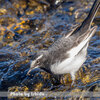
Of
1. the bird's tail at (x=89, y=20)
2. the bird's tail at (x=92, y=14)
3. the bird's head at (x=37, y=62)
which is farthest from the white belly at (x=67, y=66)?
the bird's tail at (x=92, y=14)

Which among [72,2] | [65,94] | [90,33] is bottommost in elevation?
[65,94]

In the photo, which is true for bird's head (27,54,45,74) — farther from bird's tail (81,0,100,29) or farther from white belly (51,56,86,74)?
bird's tail (81,0,100,29)

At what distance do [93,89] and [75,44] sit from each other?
136cm

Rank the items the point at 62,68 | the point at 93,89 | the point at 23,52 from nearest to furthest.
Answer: the point at 93,89 → the point at 62,68 → the point at 23,52

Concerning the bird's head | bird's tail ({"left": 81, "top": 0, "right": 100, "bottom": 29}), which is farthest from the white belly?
bird's tail ({"left": 81, "top": 0, "right": 100, "bottom": 29})

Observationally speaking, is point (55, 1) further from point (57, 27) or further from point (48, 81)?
point (48, 81)

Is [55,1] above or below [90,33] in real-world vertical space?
above

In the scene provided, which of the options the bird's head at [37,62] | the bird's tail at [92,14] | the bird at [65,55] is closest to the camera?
the bird's head at [37,62]

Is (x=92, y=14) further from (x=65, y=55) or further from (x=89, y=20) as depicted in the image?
(x=65, y=55)

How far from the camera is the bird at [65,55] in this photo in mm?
5934

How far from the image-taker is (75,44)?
610 cm

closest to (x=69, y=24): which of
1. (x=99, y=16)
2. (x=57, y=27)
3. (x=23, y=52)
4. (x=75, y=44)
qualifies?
(x=57, y=27)

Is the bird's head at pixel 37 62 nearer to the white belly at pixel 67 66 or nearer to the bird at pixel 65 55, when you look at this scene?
the bird at pixel 65 55

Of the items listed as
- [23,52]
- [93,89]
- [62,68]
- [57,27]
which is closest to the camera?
[93,89]
